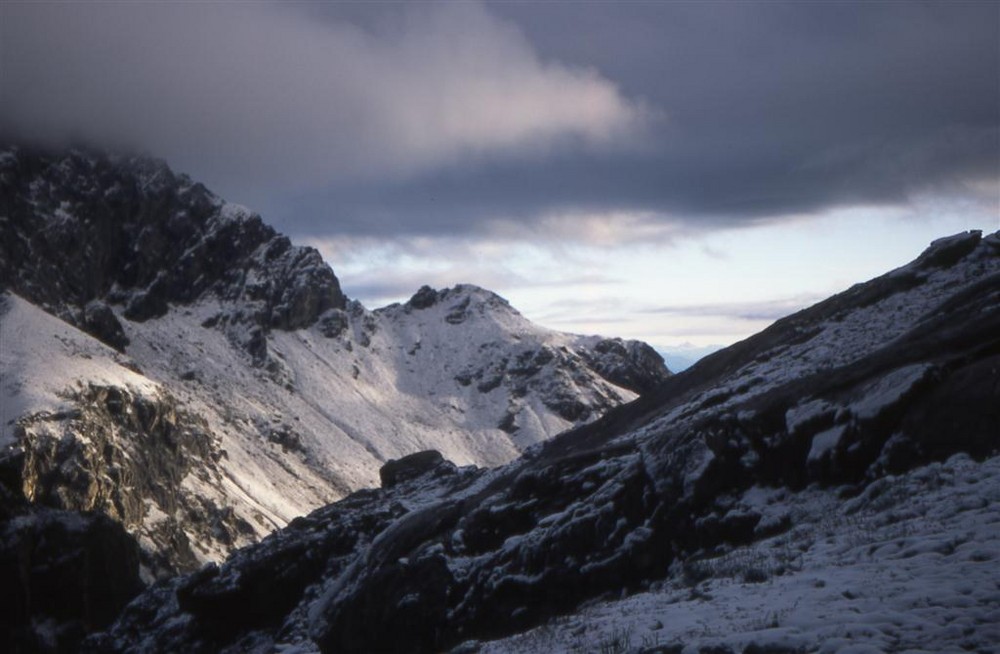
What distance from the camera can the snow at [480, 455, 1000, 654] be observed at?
12.5 metres

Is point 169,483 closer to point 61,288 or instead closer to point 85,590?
point 61,288

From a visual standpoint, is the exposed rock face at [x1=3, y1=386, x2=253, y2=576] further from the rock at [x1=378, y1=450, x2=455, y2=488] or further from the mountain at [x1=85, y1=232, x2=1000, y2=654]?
the mountain at [x1=85, y1=232, x2=1000, y2=654]

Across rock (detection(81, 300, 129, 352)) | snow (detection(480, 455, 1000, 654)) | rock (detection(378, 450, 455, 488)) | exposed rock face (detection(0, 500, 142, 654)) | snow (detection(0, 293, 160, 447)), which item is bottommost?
exposed rock face (detection(0, 500, 142, 654))

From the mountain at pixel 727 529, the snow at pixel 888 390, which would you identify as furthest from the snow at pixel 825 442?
the snow at pixel 888 390

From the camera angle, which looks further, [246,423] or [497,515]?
[246,423]

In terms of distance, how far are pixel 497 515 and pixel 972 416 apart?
42.3 feet

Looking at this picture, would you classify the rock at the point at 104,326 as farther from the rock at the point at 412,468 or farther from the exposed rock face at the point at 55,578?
the rock at the point at 412,468

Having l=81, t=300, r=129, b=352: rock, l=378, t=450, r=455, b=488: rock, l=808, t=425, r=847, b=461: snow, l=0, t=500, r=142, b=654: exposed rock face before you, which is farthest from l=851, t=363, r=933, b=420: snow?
l=81, t=300, r=129, b=352: rock

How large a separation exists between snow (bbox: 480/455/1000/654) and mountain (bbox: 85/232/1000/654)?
1.9 inches

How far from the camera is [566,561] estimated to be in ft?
79.8

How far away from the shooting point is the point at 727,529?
72.2 feet

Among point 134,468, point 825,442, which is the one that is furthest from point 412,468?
point 134,468

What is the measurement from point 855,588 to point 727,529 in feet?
26.0

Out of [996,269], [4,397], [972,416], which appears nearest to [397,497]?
[996,269]
